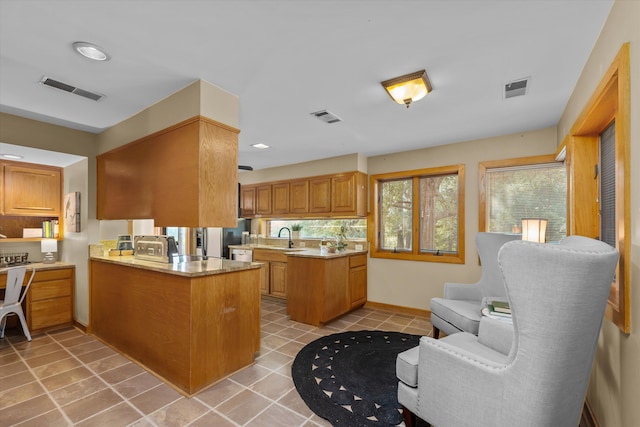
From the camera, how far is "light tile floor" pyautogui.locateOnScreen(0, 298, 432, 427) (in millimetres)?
1957

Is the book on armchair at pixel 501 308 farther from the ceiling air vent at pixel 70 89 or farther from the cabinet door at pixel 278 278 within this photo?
the ceiling air vent at pixel 70 89

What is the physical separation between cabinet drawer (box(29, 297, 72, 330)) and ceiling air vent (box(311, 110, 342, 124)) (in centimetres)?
391

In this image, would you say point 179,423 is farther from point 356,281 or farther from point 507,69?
point 507,69

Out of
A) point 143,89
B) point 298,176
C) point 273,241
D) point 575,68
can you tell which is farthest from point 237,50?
point 273,241

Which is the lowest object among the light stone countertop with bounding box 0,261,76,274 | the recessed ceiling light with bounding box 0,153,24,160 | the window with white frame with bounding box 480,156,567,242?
the light stone countertop with bounding box 0,261,76,274

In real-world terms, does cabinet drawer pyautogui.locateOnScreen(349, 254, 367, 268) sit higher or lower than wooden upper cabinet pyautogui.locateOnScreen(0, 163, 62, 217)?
lower

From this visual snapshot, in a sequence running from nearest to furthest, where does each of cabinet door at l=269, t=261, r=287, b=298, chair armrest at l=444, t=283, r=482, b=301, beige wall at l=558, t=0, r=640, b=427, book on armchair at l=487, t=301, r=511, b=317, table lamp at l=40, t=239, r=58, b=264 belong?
beige wall at l=558, t=0, r=640, b=427 → book on armchair at l=487, t=301, r=511, b=317 → chair armrest at l=444, t=283, r=482, b=301 → table lamp at l=40, t=239, r=58, b=264 → cabinet door at l=269, t=261, r=287, b=298

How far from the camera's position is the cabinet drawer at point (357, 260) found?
441 centimetres

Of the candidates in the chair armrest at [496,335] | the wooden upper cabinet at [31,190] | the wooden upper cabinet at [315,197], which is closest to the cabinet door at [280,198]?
the wooden upper cabinet at [315,197]

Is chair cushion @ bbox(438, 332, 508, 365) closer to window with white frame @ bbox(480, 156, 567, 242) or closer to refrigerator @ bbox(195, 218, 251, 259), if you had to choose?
window with white frame @ bbox(480, 156, 567, 242)

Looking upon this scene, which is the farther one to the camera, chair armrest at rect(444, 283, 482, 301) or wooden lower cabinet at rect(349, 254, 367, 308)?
wooden lower cabinet at rect(349, 254, 367, 308)

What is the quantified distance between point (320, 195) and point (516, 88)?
313cm

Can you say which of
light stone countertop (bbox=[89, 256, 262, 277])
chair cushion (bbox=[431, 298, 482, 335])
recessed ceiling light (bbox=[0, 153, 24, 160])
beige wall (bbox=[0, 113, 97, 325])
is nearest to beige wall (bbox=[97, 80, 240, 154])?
beige wall (bbox=[0, 113, 97, 325])

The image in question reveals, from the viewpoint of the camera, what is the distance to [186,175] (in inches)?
97.5
